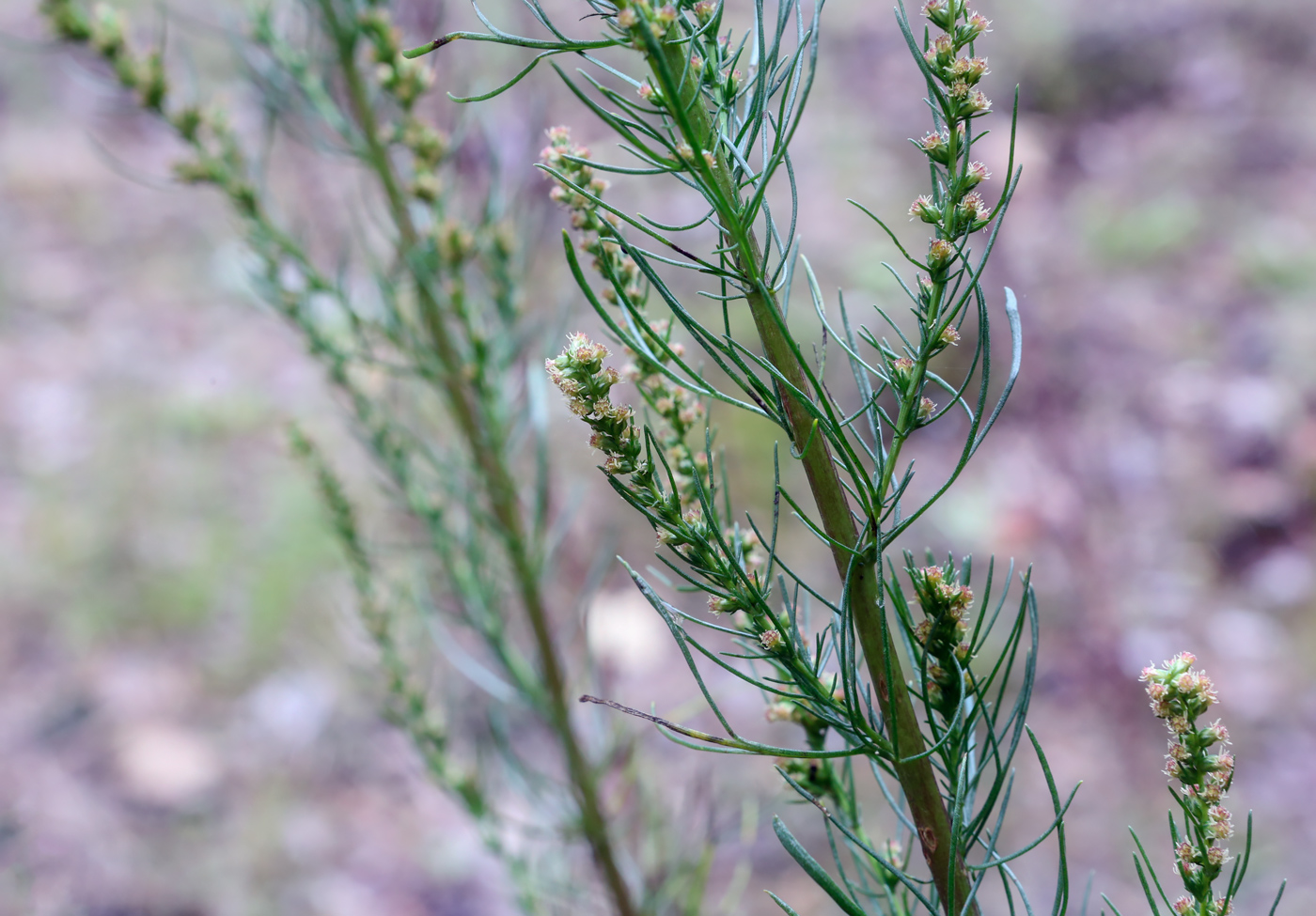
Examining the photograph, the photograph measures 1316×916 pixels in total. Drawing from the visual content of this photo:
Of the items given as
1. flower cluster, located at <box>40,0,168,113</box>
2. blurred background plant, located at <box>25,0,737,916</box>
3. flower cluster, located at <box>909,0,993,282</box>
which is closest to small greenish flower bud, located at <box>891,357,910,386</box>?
flower cluster, located at <box>909,0,993,282</box>

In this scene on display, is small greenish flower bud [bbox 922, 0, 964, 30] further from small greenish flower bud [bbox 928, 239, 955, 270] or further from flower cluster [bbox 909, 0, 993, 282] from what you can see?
small greenish flower bud [bbox 928, 239, 955, 270]

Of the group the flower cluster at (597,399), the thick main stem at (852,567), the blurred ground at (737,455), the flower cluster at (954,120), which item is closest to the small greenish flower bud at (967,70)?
the flower cluster at (954,120)

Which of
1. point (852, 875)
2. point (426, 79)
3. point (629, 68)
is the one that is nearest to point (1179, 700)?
point (426, 79)

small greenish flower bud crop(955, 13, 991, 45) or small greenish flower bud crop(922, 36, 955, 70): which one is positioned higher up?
small greenish flower bud crop(955, 13, 991, 45)

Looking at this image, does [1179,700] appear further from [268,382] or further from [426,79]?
[268,382]

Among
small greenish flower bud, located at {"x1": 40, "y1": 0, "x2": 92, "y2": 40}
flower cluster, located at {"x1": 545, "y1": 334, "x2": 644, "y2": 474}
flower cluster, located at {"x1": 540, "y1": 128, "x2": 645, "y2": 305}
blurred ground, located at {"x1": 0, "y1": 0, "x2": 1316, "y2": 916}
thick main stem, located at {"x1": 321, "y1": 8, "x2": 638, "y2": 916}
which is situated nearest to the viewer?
flower cluster, located at {"x1": 545, "y1": 334, "x2": 644, "y2": 474}

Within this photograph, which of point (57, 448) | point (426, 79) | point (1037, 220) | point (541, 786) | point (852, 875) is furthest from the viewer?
point (1037, 220)

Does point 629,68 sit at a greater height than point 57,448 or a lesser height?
greater
